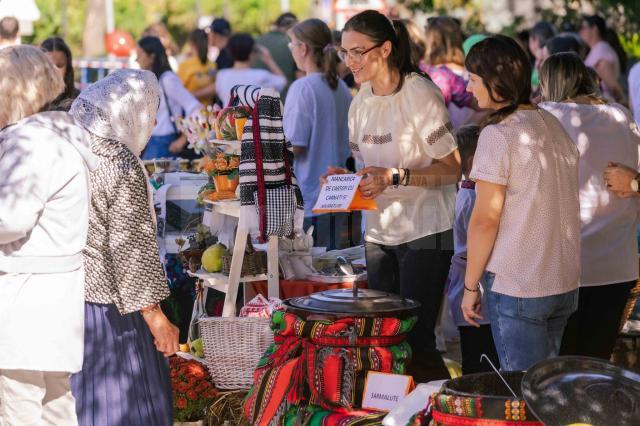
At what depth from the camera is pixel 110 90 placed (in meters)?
4.08

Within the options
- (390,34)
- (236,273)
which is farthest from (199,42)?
(390,34)

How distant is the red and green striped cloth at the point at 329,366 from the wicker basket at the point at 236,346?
27.7 inches

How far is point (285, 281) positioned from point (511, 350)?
1.97 m

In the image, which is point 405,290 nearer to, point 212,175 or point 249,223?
point 249,223

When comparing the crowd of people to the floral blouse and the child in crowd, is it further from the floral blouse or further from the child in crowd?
the floral blouse

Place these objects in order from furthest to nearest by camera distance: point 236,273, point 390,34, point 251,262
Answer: point 251,262, point 236,273, point 390,34

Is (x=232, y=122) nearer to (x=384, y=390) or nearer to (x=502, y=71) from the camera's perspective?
(x=384, y=390)

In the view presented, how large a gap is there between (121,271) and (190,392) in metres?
1.42

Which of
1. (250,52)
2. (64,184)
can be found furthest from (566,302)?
(250,52)

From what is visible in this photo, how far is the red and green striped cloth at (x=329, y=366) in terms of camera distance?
A: 178 inches

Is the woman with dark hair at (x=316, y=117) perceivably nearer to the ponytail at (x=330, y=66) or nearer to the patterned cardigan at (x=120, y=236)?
the ponytail at (x=330, y=66)

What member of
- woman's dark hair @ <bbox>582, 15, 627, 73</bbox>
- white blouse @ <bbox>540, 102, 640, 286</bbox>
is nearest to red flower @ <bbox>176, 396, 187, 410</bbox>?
white blouse @ <bbox>540, 102, 640, 286</bbox>

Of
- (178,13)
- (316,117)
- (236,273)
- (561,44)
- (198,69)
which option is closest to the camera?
(236,273)

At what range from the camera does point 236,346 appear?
5.36m
